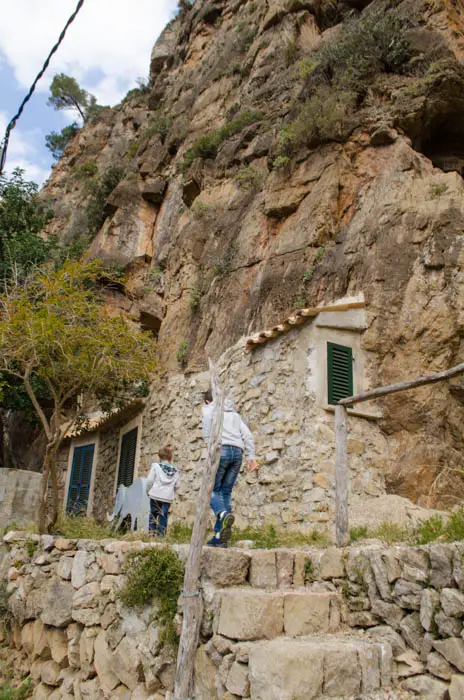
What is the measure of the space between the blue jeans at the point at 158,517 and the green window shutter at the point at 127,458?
228 inches

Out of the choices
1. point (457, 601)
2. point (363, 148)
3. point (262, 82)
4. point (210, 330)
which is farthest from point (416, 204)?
point (262, 82)

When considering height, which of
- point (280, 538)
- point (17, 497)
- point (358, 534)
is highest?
point (17, 497)

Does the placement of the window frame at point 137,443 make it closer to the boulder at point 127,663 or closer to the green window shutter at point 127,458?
the green window shutter at point 127,458

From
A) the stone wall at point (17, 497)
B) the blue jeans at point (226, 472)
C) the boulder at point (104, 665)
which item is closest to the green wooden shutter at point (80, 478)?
the stone wall at point (17, 497)

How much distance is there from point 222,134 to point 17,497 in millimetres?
10709

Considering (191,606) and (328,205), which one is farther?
(328,205)

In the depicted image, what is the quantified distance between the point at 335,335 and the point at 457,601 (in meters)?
5.29

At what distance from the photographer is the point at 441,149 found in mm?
11297

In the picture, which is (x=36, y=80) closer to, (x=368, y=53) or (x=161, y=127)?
(x=368, y=53)

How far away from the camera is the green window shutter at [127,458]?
1326 centimetres

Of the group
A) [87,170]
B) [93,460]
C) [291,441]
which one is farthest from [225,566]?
[87,170]

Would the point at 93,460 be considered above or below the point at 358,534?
above

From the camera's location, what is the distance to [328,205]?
1029 centimetres

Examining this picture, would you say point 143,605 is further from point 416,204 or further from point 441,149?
point 441,149
